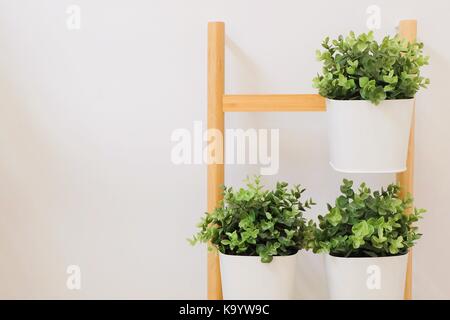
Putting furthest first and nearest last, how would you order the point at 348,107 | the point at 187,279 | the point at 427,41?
the point at 187,279
the point at 427,41
the point at 348,107

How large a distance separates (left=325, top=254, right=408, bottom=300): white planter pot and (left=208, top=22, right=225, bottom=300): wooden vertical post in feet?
0.85

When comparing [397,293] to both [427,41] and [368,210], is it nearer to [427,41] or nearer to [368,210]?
[368,210]

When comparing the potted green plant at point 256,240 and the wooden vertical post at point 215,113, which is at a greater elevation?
the wooden vertical post at point 215,113

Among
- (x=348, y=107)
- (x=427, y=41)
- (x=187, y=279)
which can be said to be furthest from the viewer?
(x=187, y=279)

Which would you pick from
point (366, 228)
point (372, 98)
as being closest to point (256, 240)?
point (366, 228)

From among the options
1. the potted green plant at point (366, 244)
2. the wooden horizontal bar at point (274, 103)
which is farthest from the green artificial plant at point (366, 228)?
the wooden horizontal bar at point (274, 103)

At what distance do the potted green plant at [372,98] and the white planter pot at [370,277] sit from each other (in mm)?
175

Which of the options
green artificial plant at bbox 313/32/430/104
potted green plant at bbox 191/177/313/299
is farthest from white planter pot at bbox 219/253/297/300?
green artificial plant at bbox 313/32/430/104

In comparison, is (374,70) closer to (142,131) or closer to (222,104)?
(222,104)

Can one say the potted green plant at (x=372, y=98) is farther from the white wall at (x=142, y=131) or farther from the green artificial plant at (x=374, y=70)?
the white wall at (x=142, y=131)

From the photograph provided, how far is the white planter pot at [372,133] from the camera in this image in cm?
144

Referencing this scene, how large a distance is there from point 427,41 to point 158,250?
748 mm
